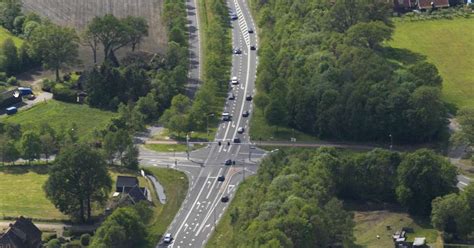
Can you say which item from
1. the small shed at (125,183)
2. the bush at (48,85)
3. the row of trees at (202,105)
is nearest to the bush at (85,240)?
the small shed at (125,183)

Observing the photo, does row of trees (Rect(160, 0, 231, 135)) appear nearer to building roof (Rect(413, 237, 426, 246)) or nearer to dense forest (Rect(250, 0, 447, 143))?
dense forest (Rect(250, 0, 447, 143))

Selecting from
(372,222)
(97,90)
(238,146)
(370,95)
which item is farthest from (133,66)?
(372,222)

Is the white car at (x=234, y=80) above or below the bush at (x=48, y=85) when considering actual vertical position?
above

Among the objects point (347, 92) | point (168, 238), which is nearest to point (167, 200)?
point (168, 238)

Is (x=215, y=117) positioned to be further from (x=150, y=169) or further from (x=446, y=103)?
(x=446, y=103)

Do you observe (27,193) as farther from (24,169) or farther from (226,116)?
(226,116)

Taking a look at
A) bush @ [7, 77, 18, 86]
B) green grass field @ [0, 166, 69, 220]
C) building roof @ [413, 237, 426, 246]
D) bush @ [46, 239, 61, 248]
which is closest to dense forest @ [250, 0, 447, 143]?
building roof @ [413, 237, 426, 246]

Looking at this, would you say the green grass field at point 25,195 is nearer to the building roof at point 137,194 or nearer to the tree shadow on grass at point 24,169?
the tree shadow on grass at point 24,169
